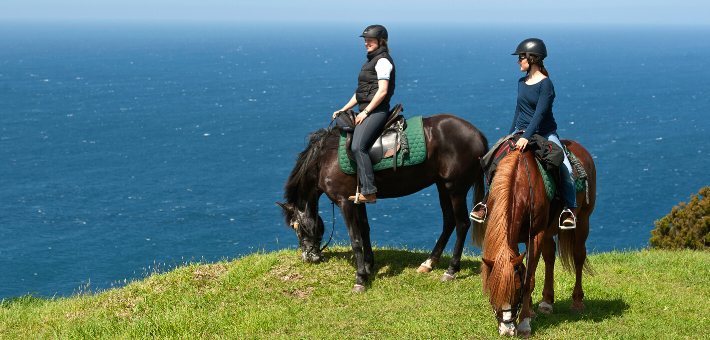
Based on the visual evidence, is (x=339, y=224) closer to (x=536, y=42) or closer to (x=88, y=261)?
(x=88, y=261)

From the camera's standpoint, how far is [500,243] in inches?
262

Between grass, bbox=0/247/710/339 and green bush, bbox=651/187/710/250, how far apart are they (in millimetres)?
6322

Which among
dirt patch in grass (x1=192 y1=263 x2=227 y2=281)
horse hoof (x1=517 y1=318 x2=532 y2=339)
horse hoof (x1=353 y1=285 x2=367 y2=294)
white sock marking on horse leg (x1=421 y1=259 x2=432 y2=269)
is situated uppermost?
horse hoof (x1=517 y1=318 x2=532 y2=339)

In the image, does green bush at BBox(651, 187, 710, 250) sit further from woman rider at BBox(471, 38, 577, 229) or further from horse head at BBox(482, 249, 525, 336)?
horse head at BBox(482, 249, 525, 336)

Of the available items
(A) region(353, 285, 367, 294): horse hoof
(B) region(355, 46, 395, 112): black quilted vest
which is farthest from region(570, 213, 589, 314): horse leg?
(B) region(355, 46, 395, 112): black quilted vest

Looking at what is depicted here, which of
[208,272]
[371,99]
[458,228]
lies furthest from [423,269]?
[208,272]

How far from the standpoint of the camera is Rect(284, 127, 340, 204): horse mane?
10.5 metres

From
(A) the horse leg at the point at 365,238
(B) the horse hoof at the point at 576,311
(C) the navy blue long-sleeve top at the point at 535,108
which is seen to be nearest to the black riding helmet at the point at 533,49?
(C) the navy blue long-sleeve top at the point at 535,108

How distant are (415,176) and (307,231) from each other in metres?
2.17

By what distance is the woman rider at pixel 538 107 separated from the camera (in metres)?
7.68

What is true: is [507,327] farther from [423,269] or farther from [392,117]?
[392,117]

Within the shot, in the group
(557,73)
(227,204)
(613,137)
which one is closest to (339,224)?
(227,204)

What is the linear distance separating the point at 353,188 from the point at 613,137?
80628 millimetres

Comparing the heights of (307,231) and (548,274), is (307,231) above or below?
below
